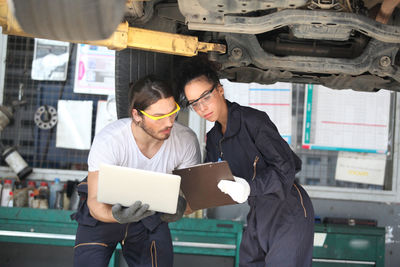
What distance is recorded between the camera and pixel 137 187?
1991mm

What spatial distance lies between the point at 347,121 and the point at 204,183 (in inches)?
85.7

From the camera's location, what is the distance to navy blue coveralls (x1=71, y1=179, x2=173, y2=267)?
2.22 m

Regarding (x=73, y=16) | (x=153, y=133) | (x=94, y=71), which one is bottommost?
(x=153, y=133)

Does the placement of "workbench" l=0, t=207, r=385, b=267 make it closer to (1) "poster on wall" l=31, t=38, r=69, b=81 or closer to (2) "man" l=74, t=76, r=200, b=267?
(2) "man" l=74, t=76, r=200, b=267

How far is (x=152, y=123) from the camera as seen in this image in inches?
86.0

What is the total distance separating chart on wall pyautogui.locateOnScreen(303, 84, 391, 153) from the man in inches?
71.6

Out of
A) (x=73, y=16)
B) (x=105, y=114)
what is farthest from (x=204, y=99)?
(x=105, y=114)

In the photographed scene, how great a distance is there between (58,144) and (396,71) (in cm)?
289

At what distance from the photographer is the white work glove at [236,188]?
77.8 inches

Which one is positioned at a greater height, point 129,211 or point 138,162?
point 138,162

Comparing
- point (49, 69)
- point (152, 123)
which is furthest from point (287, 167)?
point (49, 69)

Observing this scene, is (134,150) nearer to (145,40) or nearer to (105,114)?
(145,40)

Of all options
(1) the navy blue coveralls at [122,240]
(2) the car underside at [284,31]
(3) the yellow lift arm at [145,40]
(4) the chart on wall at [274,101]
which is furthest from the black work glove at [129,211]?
(4) the chart on wall at [274,101]

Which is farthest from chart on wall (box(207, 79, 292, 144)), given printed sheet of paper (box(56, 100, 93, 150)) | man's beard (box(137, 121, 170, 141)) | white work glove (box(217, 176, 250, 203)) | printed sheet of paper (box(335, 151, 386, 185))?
white work glove (box(217, 176, 250, 203))
